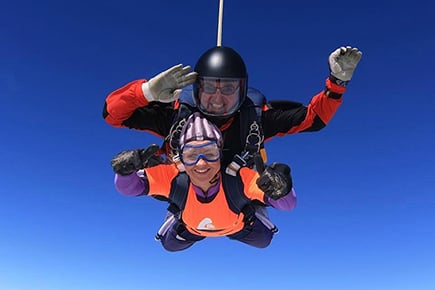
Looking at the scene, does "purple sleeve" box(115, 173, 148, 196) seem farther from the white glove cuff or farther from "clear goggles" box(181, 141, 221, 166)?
the white glove cuff

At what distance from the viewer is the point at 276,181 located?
3.56 meters

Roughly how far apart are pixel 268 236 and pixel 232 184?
111 centimetres

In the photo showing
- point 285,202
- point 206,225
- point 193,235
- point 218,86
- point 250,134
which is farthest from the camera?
point 193,235

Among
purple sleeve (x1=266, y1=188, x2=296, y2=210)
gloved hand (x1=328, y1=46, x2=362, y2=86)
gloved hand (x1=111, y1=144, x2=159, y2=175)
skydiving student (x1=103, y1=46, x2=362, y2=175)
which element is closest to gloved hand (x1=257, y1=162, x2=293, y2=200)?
purple sleeve (x1=266, y1=188, x2=296, y2=210)

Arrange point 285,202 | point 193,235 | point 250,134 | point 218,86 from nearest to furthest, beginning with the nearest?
point 285,202 < point 218,86 < point 250,134 < point 193,235

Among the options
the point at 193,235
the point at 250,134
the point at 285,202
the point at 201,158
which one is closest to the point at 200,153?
the point at 201,158

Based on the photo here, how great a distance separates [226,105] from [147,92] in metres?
0.58

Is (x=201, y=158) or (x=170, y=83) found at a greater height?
(x=170, y=83)

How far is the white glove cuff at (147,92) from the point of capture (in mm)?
3882

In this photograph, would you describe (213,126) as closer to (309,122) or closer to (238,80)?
(238,80)

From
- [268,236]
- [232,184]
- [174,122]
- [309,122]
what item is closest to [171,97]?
[174,122]

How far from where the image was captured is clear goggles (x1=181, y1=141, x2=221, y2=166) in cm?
389

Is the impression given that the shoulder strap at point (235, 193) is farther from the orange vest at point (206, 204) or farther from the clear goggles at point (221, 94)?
the clear goggles at point (221, 94)

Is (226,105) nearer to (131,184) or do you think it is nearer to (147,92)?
(147,92)
